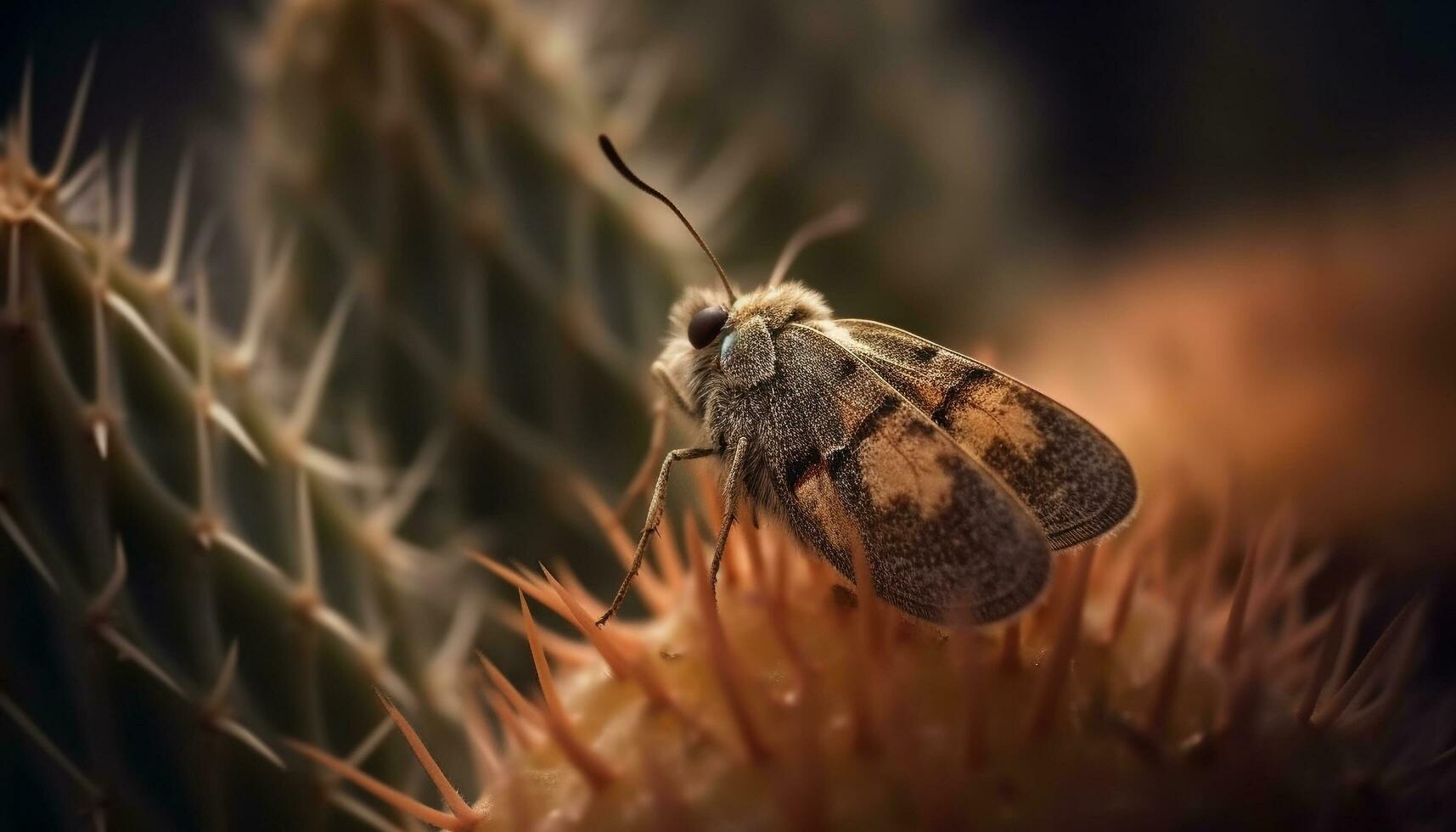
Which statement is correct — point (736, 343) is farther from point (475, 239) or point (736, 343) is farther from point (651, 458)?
point (475, 239)

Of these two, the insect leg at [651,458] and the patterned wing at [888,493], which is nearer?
the patterned wing at [888,493]

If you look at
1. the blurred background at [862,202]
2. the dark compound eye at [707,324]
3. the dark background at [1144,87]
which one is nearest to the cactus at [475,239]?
the blurred background at [862,202]

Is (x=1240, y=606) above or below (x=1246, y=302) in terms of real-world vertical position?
below

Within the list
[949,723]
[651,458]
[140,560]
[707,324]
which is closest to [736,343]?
[707,324]

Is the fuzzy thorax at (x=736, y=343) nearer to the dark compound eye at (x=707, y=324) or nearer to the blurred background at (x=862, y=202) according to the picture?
the dark compound eye at (x=707, y=324)

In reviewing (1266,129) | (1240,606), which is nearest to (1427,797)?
(1240,606)

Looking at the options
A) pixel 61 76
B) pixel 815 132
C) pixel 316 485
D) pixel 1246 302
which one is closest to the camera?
pixel 316 485

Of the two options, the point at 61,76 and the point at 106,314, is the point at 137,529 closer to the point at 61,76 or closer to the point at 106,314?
the point at 106,314
